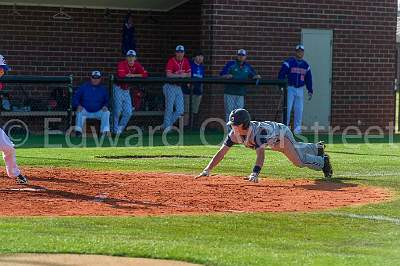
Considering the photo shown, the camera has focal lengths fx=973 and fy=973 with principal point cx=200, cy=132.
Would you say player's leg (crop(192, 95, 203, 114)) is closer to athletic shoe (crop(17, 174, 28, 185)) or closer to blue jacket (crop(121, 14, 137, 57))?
blue jacket (crop(121, 14, 137, 57))

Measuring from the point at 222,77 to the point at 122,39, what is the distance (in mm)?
3522

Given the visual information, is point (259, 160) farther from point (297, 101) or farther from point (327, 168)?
point (297, 101)

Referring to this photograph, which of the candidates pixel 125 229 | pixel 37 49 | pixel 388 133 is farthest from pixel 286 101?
pixel 125 229

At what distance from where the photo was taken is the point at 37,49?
23.9 meters

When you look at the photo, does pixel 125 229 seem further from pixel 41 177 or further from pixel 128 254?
pixel 41 177

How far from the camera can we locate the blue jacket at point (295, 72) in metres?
23.1

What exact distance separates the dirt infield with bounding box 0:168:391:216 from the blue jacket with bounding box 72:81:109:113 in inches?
244

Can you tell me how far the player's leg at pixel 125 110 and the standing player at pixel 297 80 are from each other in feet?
13.2

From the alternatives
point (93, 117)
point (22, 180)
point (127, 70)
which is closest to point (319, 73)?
point (127, 70)

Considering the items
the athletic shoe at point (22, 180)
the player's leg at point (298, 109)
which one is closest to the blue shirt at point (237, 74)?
the player's leg at point (298, 109)

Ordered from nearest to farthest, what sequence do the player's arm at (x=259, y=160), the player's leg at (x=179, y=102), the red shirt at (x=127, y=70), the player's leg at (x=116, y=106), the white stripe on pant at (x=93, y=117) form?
the player's arm at (x=259, y=160)
the white stripe on pant at (x=93, y=117)
the player's leg at (x=116, y=106)
the red shirt at (x=127, y=70)
the player's leg at (x=179, y=102)

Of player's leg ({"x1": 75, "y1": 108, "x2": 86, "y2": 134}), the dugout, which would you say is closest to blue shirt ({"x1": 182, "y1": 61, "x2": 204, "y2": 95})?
the dugout

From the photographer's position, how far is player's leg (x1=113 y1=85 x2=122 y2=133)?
68.9ft

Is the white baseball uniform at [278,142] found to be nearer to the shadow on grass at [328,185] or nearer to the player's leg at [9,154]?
the shadow on grass at [328,185]
